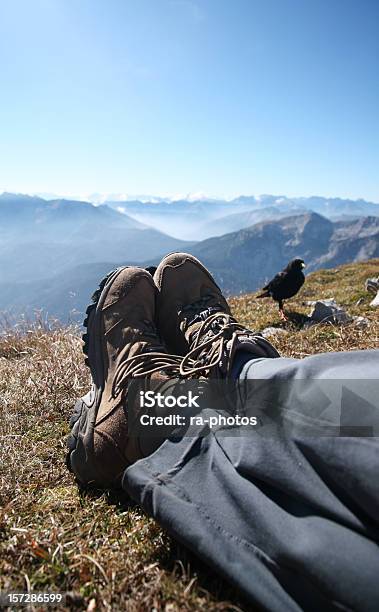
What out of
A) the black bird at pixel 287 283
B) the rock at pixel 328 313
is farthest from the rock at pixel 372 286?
the rock at pixel 328 313

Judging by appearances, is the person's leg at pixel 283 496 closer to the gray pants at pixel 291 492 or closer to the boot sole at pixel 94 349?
the gray pants at pixel 291 492

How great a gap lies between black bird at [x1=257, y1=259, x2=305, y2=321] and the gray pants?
6.77 meters

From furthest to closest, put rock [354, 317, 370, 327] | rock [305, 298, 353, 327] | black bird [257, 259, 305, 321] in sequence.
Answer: black bird [257, 259, 305, 321] → rock [305, 298, 353, 327] → rock [354, 317, 370, 327]

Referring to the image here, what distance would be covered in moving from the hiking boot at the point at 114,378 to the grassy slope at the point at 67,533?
0.22m

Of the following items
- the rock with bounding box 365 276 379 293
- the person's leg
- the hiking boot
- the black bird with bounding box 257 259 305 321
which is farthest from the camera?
the rock with bounding box 365 276 379 293

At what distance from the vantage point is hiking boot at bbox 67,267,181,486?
2.26 m

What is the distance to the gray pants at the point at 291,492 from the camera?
123cm

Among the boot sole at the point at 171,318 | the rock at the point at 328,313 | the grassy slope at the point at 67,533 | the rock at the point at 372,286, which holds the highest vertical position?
the boot sole at the point at 171,318

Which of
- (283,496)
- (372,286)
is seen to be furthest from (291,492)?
(372,286)

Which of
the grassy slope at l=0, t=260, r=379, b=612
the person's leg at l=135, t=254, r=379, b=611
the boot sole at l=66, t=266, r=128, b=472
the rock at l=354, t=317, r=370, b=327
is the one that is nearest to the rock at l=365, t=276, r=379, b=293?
the rock at l=354, t=317, r=370, b=327

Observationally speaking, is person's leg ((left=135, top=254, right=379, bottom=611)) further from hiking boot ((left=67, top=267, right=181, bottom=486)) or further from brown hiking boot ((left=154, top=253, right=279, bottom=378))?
hiking boot ((left=67, top=267, right=181, bottom=486))

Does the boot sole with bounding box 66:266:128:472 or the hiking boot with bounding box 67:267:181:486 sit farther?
the boot sole with bounding box 66:266:128:472

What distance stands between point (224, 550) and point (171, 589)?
28 centimetres

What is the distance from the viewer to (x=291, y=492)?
1.41 meters
